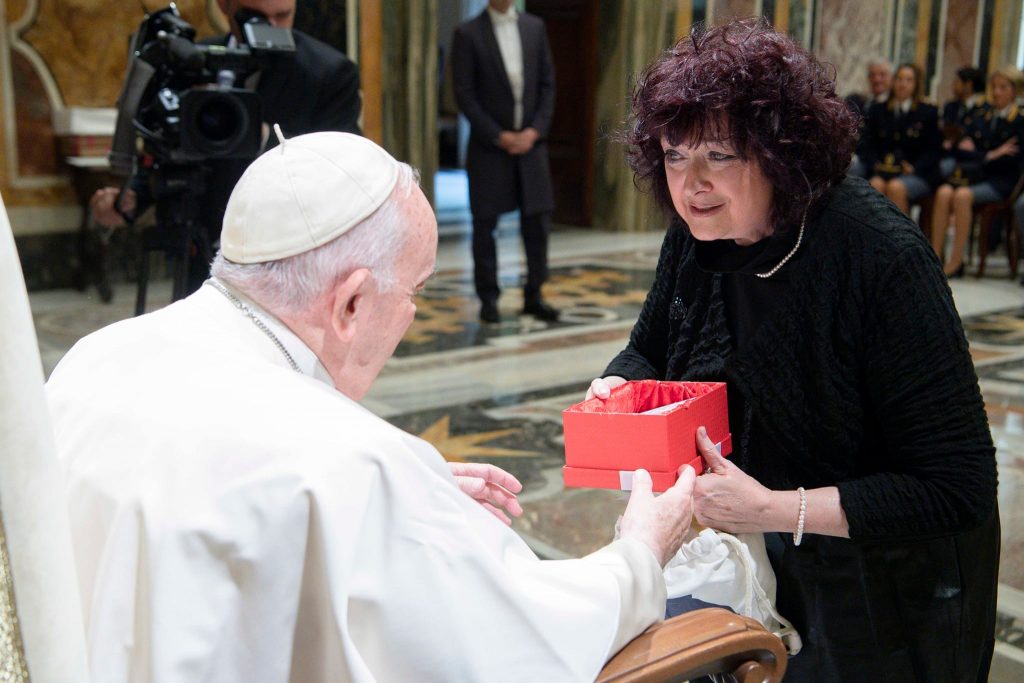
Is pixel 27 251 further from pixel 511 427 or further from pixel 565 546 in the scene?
pixel 565 546

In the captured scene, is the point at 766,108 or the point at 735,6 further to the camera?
the point at 735,6

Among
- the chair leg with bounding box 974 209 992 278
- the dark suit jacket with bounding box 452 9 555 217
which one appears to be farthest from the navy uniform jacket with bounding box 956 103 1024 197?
the dark suit jacket with bounding box 452 9 555 217

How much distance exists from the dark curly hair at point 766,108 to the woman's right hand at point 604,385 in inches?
17.9

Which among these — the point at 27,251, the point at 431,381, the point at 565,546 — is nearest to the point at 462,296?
the point at 431,381

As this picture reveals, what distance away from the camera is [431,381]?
579 centimetres

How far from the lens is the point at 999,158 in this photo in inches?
393

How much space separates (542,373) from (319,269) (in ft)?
14.6

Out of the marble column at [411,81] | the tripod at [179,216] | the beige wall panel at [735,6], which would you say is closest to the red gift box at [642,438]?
the tripod at [179,216]

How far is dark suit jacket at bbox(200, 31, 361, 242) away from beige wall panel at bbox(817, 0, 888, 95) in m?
9.94

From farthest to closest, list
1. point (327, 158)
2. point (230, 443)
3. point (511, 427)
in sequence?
point (511, 427) → point (327, 158) → point (230, 443)

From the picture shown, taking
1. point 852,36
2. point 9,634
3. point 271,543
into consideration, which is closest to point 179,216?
point 271,543

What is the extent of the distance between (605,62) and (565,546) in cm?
965

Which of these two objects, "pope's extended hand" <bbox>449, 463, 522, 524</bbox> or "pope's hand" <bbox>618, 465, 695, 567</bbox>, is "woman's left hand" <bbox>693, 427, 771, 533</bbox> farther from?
"pope's extended hand" <bbox>449, 463, 522, 524</bbox>

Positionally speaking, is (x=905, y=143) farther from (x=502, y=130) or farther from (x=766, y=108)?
(x=766, y=108)
